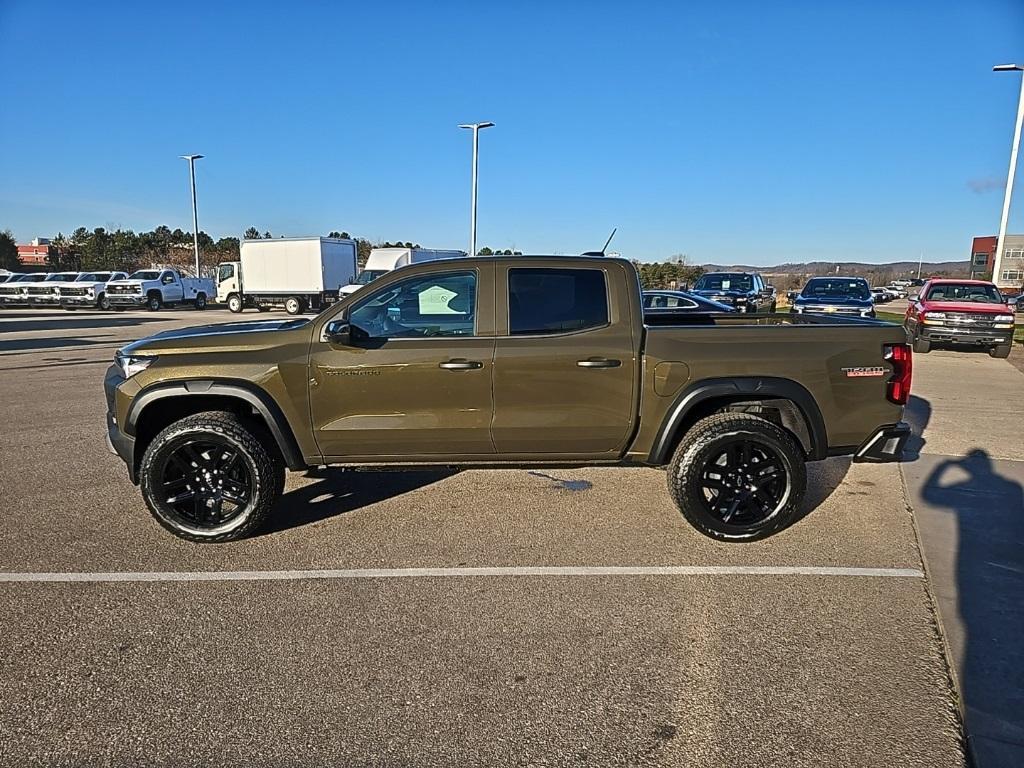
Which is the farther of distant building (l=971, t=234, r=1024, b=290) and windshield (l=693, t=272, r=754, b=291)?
distant building (l=971, t=234, r=1024, b=290)

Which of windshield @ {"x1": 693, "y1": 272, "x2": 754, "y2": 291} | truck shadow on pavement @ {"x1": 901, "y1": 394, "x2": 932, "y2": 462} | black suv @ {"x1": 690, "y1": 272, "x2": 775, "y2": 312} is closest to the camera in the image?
truck shadow on pavement @ {"x1": 901, "y1": 394, "x2": 932, "y2": 462}

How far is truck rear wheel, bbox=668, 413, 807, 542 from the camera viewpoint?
422 centimetres

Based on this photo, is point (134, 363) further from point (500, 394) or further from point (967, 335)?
point (967, 335)

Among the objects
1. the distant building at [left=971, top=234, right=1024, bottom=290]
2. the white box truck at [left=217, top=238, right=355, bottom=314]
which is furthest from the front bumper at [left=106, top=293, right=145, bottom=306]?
the distant building at [left=971, top=234, right=1024, bottom=290]

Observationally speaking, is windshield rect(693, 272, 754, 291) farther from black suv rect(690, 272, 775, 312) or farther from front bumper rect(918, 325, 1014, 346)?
front bumper rect(918, 325, 1014, 346)

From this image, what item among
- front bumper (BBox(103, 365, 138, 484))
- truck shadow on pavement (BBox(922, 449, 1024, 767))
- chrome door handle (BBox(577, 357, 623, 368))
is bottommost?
truck shadow on pavement (BBox(922, 449, 1024, 767))

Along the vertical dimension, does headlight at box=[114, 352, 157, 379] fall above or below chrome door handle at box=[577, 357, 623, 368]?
below

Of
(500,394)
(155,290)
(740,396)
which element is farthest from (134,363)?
(155,290)

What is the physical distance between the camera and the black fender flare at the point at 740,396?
4.20m

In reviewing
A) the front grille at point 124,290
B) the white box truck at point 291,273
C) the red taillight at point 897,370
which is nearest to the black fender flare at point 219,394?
the red taillight at point 897,370

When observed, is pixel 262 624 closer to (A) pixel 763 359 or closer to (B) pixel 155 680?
(B) pixel 155 680

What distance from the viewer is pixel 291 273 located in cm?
2923

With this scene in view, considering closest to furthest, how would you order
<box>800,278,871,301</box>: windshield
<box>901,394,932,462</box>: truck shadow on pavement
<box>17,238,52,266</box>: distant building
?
<box>901,394,932,462</box>: truck shadow on pavement, <box>800,278,871,301</box>: windshield, <box>17,238,52,266</box>: distant building

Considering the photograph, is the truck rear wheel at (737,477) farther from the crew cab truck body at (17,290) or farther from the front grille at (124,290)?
Answer: the crew cab truck body at (17,290)
